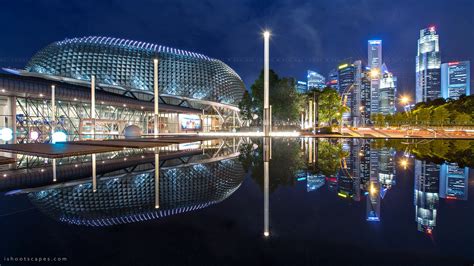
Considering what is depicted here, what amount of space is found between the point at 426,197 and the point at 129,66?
250ft

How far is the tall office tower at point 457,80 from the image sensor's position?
557 ft

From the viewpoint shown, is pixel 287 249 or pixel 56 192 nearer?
pixel 287 249

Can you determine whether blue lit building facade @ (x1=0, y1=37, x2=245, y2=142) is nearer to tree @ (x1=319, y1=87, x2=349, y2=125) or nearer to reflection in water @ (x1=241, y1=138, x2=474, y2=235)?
tree @ (x1=319, y1=87, x2=349, y2=125)

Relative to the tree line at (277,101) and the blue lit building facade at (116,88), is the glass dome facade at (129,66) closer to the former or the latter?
the blue lit building facade at (116,88)

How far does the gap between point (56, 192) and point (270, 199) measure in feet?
12.6

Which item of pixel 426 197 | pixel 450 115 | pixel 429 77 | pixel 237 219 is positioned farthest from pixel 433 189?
pixel 429 77

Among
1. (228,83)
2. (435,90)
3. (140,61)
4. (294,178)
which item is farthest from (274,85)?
(435,90)

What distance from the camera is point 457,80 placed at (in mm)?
171250

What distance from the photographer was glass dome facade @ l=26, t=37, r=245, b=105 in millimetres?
66000

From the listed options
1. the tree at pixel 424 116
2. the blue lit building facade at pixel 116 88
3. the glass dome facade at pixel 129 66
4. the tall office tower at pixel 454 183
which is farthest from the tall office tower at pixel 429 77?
the tall office tower at pixel 454 183

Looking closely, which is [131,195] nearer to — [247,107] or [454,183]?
[454,183]

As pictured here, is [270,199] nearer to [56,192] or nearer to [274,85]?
[56,192]

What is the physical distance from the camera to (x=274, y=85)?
1526 inches

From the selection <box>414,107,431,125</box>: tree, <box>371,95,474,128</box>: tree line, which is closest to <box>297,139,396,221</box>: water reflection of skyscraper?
<box>371,95,474,128</box>: tree line
